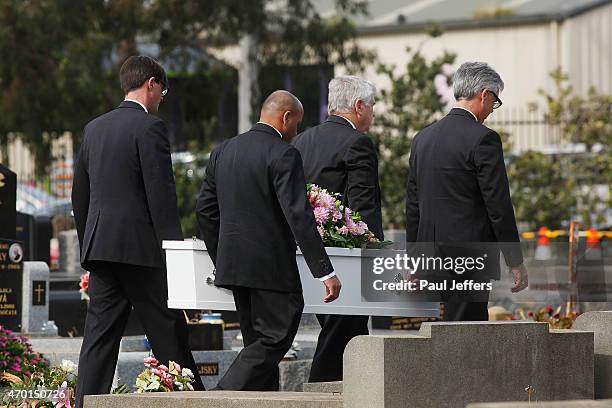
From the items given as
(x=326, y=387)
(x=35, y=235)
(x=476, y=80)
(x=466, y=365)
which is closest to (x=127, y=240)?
(x=326, y=387)

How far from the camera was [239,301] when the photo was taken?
771cm

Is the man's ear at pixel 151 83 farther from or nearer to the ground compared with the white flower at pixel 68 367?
farther from the ground

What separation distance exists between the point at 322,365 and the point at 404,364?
94.9 inches

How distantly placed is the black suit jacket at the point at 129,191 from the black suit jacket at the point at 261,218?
0.33m

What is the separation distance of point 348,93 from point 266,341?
1965 mm

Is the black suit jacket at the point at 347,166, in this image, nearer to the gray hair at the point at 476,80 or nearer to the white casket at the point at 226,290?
the gray hair at the point at 476,80

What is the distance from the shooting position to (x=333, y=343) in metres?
8.67

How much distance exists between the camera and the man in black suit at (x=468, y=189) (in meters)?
7.83

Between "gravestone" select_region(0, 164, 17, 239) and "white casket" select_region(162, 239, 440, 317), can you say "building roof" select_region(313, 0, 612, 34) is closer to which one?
"gravestone" select_region(0, 164, 17, 239)

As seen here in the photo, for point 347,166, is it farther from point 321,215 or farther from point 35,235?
point 35,235

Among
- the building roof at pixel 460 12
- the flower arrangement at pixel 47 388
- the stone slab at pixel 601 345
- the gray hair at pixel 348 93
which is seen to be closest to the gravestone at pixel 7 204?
the flower arrangement at pixel 47 388

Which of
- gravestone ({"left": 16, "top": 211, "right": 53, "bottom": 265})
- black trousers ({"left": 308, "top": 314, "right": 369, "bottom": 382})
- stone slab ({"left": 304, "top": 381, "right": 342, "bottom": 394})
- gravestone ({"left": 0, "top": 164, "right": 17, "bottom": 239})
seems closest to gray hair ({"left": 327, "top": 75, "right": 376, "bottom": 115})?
black trousers ({"left": 308, "top": 314, "right": 369, "bottom": 382})

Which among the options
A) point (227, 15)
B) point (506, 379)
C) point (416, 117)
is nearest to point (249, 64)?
point (227, 15)

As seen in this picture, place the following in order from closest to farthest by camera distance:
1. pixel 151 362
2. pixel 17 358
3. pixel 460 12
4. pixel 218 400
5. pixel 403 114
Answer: pixel 218 400 < pixel 151 362 < pixel 17 358 < pixel 403 114 < pixel 460 12
